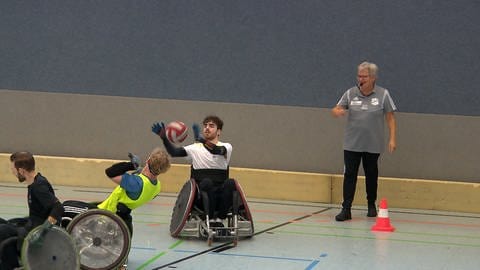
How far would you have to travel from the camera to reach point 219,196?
8742mm

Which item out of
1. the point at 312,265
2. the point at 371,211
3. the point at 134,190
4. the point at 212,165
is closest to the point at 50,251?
the point at 134,190

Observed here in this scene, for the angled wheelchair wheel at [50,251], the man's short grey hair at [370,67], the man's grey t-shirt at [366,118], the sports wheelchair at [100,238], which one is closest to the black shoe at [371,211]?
the man's grey t-shirt at [366,118]

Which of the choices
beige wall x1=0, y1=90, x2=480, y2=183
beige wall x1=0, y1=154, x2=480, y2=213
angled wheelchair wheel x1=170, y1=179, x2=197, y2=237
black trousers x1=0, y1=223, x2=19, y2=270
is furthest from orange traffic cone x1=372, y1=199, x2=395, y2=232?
black trousers x1=0, y1=223, x2=19, y2=270

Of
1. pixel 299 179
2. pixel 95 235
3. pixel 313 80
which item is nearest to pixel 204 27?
pixel 313 80

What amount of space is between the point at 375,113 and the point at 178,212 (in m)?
2.73

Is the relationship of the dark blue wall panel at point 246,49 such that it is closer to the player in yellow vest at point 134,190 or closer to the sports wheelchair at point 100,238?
the player in yellow vest at point 134,190

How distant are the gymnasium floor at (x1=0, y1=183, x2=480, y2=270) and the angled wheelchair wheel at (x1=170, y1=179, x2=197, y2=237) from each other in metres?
0.12

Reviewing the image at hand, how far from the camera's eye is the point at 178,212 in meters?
8.80

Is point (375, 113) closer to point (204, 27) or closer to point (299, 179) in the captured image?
point (299, 179)

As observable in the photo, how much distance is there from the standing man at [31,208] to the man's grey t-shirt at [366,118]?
170 inches

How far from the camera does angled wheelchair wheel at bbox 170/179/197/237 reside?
8.53 metres

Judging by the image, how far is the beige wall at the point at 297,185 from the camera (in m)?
11.2

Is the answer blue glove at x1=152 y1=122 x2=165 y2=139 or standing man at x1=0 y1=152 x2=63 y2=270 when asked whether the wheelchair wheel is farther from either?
blue glove at x1=152 y1=122 x2=165 y2=139

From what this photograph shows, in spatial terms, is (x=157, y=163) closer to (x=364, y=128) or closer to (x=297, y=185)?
(x=364, y=128)
